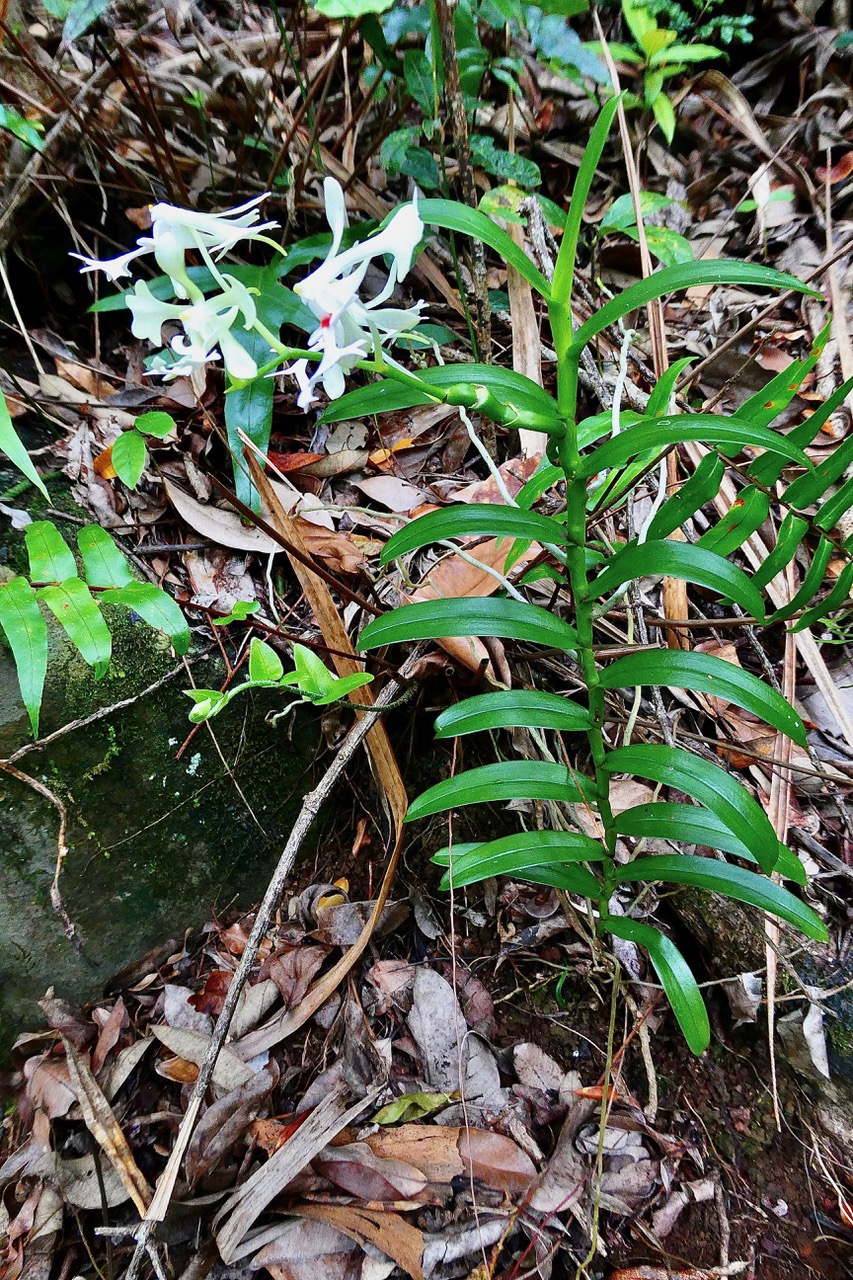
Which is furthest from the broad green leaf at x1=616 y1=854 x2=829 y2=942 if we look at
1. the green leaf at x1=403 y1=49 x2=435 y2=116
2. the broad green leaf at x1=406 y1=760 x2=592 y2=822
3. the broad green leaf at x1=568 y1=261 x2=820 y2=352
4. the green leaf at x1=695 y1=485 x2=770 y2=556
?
the green leaf at x1=403 y1=49 x2=435 y2=116

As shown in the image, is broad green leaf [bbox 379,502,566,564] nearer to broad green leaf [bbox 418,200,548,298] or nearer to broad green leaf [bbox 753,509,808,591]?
broad green leaf [bbox 418,200,548,298]

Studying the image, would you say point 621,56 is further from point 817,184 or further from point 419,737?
point 419,737

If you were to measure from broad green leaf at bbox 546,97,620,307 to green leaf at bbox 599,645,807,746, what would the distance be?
0.49 metres

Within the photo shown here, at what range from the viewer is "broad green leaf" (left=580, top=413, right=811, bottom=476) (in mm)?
761

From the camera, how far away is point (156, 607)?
1156 millimetres

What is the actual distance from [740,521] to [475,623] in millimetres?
541

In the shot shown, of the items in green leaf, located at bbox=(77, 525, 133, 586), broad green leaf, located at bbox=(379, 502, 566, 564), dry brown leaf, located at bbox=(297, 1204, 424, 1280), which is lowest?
dry brown leaf, located at bbox=(297, 1204, 424, 1280)

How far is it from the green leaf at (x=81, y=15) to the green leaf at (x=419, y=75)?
2.42ft

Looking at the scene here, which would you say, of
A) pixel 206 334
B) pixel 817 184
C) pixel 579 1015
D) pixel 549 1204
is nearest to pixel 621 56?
pixel 817 184

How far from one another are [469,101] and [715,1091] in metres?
2.25

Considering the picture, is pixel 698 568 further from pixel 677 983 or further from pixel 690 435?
pixel 677 983

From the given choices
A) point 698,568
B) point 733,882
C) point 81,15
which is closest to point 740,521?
point 698,568

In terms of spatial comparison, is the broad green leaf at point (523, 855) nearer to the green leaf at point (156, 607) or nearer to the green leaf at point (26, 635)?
the green leaf at point (156, 607)

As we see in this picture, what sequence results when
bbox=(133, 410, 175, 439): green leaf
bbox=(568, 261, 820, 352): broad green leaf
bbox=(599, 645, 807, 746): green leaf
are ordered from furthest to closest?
bbox=(133, 410, 175, 439): green leaf
bbox=(599, 645, 807, 746): green leaf
bbox=(568, 261, 820, 352): broad green leaf
